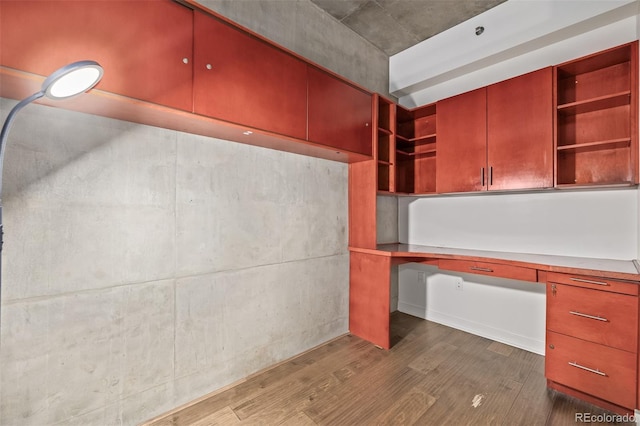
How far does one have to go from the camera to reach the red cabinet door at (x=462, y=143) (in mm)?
2770

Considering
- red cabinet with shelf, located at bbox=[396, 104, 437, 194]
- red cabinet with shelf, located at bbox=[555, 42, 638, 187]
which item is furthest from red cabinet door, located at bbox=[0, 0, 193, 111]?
red cabinet with shelf, located at bbox=[555, 42, 638, 187]

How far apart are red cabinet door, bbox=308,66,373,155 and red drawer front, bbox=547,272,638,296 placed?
1818 mm

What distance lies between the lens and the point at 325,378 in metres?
2.25

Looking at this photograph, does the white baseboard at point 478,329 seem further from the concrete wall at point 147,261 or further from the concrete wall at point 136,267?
the concrete wall at point 136,267

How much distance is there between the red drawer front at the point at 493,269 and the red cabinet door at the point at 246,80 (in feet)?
5.97

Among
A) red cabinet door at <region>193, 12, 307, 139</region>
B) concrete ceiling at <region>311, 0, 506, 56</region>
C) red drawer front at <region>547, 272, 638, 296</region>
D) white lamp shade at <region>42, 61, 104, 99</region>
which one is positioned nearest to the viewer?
white lamp shade at <region>42, 61, 104, 99</region>

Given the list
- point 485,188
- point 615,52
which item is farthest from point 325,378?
point 615,52

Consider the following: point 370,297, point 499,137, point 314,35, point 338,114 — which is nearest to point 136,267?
point 338,114

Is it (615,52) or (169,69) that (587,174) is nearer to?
(615,52)

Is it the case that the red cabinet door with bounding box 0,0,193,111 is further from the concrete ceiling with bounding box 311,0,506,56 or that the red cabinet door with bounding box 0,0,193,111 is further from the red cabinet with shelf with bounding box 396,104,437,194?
the red cabinet with shelf with bounding box 396,104,437,194

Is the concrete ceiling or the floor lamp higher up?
the concrete ceiling

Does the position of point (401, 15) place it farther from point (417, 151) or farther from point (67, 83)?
point (67, 83)

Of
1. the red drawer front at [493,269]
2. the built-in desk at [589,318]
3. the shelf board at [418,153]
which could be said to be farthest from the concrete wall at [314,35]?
the built-in desk at [589,318]

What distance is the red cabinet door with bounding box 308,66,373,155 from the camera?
7.63ft
